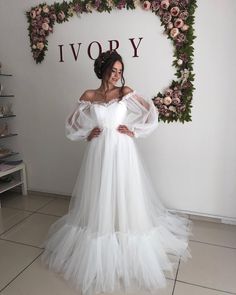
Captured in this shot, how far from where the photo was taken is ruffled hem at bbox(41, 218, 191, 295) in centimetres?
178

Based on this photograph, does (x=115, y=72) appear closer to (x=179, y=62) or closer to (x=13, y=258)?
(x=179, y=62)

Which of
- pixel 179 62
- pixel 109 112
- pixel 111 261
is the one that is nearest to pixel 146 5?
pixel 179 62

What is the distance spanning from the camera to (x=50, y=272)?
6.43 ft

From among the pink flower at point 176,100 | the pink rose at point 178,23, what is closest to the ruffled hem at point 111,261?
the pink flower at point 176,100

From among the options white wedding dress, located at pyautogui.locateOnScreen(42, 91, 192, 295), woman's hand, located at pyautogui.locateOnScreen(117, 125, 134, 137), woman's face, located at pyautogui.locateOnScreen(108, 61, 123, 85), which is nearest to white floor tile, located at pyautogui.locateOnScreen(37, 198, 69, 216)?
white wedding dress, located at pyautogui.locateOnScreen(42, 91, 192, 295)

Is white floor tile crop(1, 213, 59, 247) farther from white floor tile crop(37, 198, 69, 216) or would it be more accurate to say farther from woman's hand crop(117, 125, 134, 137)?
woman's hand crop(117, 125, 134, 137)

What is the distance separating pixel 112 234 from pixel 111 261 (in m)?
0.18

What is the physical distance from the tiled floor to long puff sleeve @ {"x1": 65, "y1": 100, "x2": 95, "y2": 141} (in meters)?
1.02

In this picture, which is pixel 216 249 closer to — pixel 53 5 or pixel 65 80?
pixel 65 80

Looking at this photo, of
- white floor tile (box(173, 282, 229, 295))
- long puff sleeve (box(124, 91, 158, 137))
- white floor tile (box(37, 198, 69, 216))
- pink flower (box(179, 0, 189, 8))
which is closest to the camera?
white floor tile (box(173, 282, 229, 295))

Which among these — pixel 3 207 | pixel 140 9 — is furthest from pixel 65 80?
pixel 3 207

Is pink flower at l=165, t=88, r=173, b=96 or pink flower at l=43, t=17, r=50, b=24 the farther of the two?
pink flower at l=43, t=17, r=50, b=24

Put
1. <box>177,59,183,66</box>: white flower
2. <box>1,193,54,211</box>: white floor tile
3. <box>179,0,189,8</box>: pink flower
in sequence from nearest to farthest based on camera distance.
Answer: <box>179,0,189,8</box>: pink flower < <box>177,59,183,66</box>: white flower < <box>1,193,54,211</box>: white floor tile

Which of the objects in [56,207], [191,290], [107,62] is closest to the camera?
[191,290]
